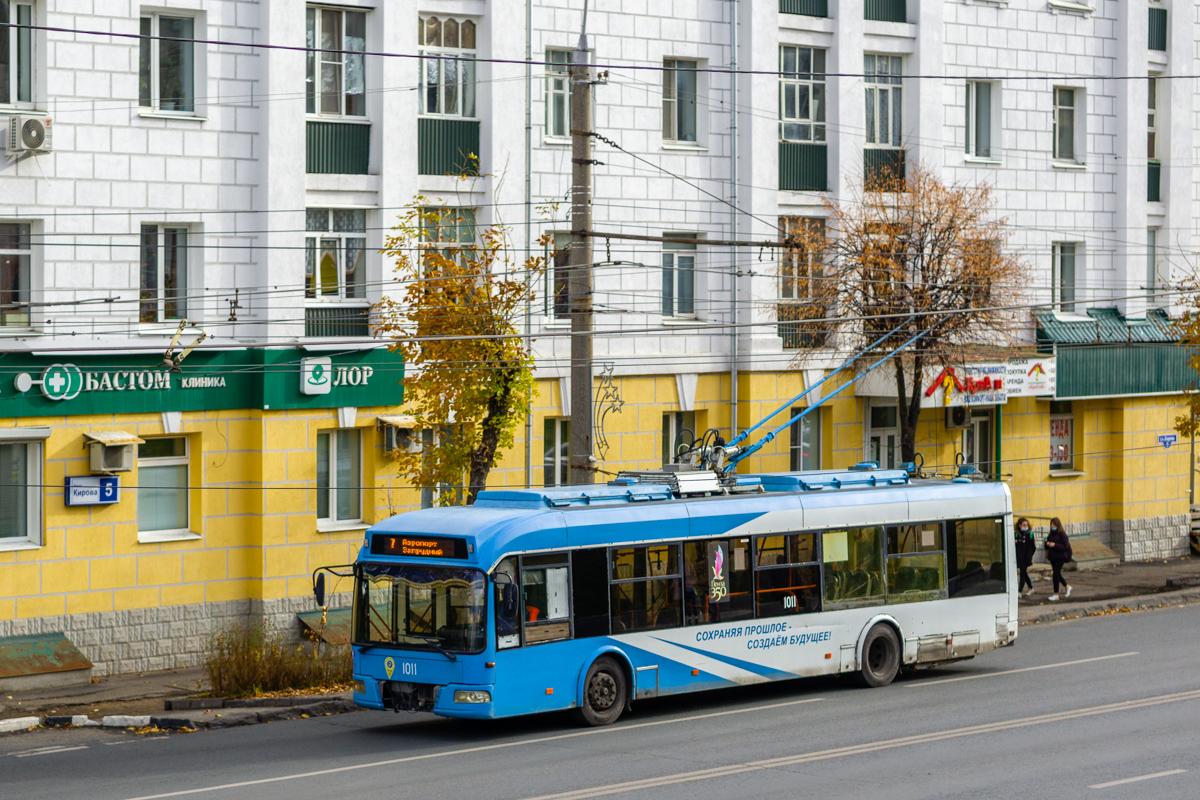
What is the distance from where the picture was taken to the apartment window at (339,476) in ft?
86.5

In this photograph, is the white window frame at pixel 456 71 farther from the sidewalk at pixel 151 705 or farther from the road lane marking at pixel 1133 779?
the road lane marking at pixel 1133 779


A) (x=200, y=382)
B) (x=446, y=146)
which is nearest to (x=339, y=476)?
(x=200, y=382)

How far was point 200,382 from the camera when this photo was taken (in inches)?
975

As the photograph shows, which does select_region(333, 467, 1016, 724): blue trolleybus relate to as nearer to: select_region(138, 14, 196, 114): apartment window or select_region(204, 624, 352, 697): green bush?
select_region(204, 624, 352, 697): green bush

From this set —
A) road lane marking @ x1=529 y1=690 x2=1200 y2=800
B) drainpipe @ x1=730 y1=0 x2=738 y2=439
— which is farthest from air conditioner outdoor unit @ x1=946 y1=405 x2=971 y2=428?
road lane marking @ x1=529 y1=690 x2=1200 y2=800

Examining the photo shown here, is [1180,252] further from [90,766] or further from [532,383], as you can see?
[90,766]

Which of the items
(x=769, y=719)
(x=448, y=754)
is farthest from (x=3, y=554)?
(x=769, y=719)

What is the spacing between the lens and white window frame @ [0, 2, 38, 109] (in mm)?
23000

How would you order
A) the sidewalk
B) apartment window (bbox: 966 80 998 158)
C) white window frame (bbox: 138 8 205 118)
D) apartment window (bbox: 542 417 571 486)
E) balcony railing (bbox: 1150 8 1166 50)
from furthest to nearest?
balcony railing (bbox: 1150 8 1166 50), apartment window (bbox: 966 80 998 158), apartment window (bbox: 542 417 571 486), white window frame (bbox: 138 8 205 118), the sidewalk

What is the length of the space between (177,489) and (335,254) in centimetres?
447

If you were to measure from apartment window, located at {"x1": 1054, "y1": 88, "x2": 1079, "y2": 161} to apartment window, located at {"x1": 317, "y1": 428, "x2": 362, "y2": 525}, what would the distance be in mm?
18129

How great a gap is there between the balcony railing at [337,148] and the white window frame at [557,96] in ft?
11.7

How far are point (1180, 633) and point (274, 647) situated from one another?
46.4 feet

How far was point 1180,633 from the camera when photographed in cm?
2602
